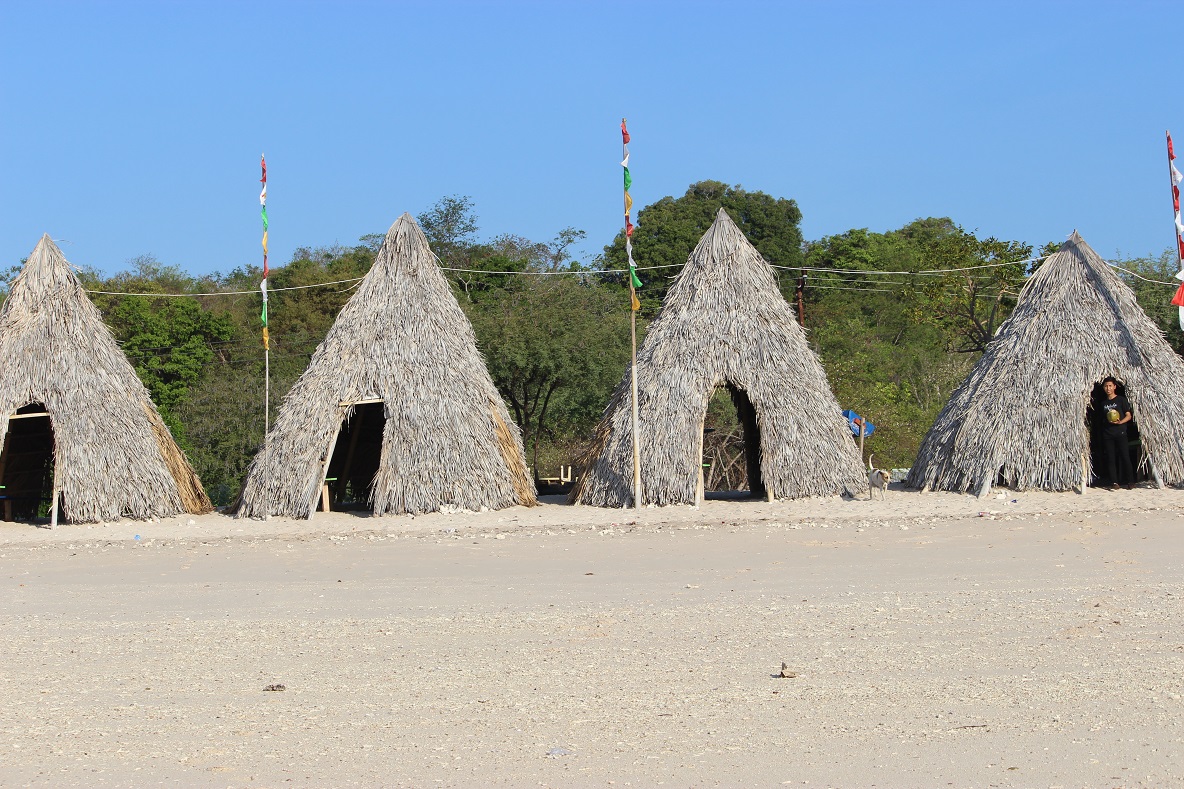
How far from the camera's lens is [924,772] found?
520 centimetres

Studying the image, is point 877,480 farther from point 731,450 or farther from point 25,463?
point 25,463

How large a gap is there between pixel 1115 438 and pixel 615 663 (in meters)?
10.5

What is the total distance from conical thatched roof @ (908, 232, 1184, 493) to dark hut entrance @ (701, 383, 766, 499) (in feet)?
8.64

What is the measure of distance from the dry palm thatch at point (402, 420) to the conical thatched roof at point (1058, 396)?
5540 millimetres

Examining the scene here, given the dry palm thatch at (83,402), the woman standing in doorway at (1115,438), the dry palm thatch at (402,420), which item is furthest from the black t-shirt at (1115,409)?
the dry palm thatch at (83,402)

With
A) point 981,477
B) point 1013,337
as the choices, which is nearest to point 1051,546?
point 981,477

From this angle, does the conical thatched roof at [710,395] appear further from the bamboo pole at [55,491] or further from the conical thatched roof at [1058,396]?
the bamboo pole at [55,491]

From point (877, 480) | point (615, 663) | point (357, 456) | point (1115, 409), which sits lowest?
point (615, 663)

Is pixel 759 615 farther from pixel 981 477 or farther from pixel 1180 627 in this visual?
pixel 981 477

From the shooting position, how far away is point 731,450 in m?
22.7

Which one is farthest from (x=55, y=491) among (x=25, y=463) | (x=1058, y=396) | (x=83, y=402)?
(x=1058, y=396)

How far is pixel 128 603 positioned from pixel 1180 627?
7586 mm

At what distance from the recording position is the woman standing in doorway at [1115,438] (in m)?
15.2

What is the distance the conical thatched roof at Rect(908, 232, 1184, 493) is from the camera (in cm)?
1492
